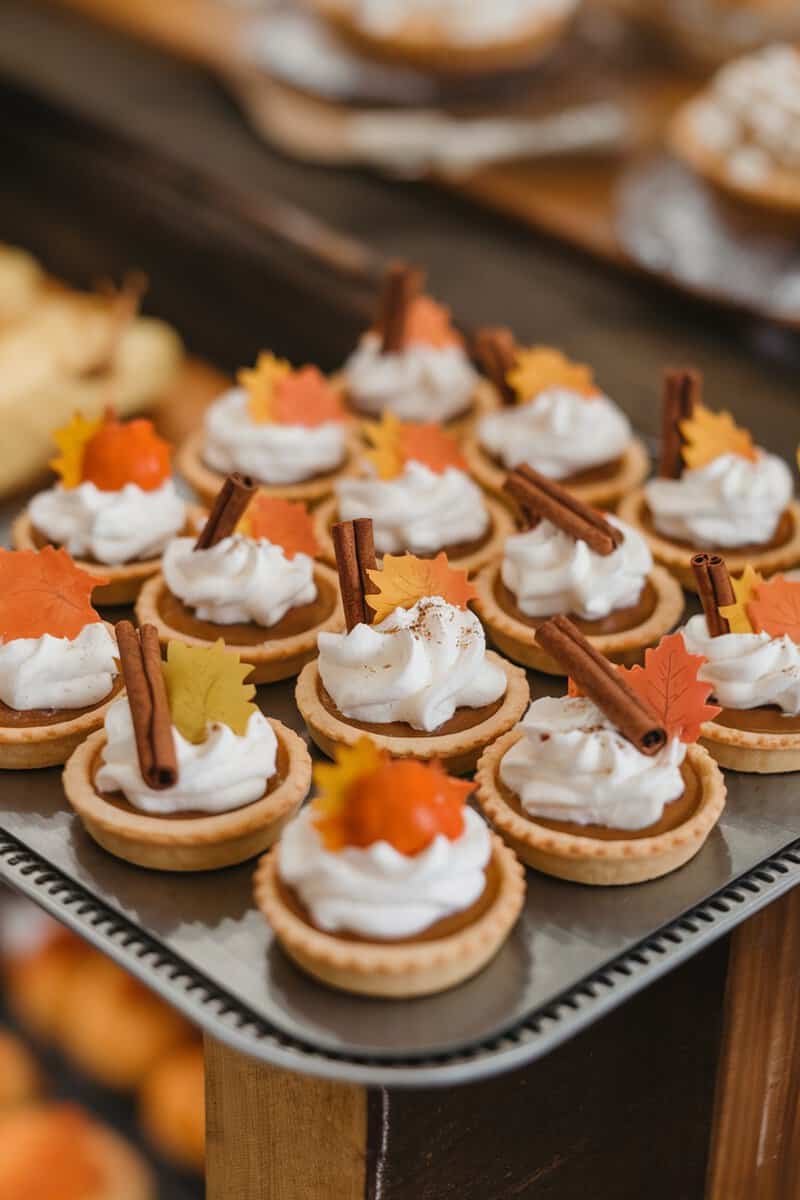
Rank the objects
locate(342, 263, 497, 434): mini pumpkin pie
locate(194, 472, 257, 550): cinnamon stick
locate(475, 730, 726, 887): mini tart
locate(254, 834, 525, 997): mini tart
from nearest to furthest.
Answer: locate(254, 834, 525, 997): mini tart, locate(475, 730, 726, 887): mini tart, locate(194, 472, 257, 550): cinnamon stick, locate(342, 263, 497, 434): mini pumpkin pie

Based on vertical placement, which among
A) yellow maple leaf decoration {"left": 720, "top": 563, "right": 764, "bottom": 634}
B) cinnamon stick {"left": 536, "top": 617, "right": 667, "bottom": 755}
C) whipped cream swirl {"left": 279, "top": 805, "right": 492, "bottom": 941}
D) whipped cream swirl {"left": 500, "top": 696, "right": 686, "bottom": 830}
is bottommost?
whipped cream swirl {"left": 279, "top": 805, "right": 492, "bottom": 941}

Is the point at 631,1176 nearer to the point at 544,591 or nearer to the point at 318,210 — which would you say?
the point at 544,591

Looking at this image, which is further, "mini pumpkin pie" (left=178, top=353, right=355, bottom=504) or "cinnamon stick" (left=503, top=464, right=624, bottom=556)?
"mini pumpkin pie" (left=178, top=353, right=355, bottom=504)

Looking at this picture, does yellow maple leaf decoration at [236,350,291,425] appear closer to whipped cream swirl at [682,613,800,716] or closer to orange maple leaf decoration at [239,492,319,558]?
orange maple leaf decoration at [239,492,319,558]

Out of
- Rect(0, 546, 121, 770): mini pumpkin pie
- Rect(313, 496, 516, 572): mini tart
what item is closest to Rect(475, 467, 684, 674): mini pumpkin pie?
Rect(313, 496, 516, 572): mini tart

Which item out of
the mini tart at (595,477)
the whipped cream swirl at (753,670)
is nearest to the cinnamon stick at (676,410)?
the mini tart at (595,477)

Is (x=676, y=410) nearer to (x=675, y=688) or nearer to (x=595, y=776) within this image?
(x=675, y=688)

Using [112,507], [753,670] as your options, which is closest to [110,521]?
[112,507]

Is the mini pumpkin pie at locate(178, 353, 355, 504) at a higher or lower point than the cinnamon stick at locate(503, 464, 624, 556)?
lower
